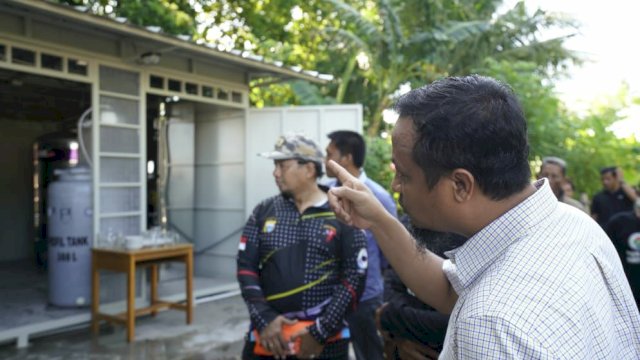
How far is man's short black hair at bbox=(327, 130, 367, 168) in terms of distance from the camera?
4082 mm

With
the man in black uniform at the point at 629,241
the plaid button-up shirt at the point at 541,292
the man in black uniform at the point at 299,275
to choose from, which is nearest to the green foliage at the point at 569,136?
the man in black uniform at the point at 629,241

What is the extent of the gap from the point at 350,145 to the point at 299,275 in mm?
1500

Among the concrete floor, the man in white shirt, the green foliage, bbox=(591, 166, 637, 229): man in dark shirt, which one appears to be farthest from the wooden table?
Answer: the green foliage

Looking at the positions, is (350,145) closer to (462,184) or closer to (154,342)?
(462,184)

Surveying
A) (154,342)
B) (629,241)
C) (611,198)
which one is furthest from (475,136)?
(611,198)

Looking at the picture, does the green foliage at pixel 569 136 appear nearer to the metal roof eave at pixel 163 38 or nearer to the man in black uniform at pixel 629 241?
the metal roof eave at pixel 163 38

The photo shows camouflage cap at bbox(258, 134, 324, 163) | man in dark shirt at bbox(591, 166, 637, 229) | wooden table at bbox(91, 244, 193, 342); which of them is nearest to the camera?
camouflage cap at bbox(258, 134, 324, 163)

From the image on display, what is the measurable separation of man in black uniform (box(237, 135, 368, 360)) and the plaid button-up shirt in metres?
1.65

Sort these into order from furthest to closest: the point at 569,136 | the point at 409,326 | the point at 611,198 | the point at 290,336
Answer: the point at 569,136 < the point at 611,198 < the point at 290,336 < the point at 409,326

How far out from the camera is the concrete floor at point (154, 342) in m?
5.27

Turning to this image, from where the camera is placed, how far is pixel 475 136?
1.12m

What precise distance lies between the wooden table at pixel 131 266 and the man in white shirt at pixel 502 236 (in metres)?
4.83

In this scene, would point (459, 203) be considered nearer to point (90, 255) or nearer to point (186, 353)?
point (186, 353)

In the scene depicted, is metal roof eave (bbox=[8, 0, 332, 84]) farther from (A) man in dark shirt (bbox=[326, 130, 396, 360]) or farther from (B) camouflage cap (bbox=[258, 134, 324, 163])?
(B) camouflage cap (bbox=[258, 134, 324, 163])
